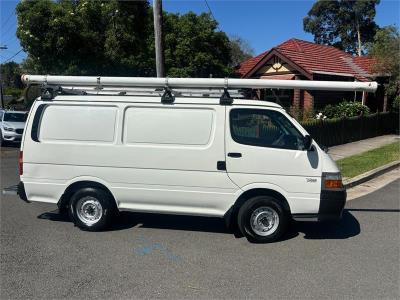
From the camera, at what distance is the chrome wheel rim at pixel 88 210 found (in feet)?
20.6

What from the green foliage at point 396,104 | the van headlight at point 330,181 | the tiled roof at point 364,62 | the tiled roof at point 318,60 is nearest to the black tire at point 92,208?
the van headlight at point 330,181

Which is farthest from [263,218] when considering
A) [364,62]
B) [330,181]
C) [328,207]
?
[364,62]

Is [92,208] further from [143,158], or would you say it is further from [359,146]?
[359,146]

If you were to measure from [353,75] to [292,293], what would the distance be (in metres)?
20.2

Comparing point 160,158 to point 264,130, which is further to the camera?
point 160,158

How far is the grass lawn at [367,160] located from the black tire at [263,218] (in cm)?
496

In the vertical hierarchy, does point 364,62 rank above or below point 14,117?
above

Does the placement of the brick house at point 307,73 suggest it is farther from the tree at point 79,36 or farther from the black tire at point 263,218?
the black tire at point 263,218

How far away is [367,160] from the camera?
12.6m

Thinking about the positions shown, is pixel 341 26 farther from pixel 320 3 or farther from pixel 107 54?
pixel 107 54

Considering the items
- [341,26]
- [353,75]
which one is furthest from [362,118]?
[341,26]

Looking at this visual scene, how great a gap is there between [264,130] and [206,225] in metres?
1.82

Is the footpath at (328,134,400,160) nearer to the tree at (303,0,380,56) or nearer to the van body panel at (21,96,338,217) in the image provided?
the van body panel at (21,96,338,217)

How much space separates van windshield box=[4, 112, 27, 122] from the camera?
733 inches
